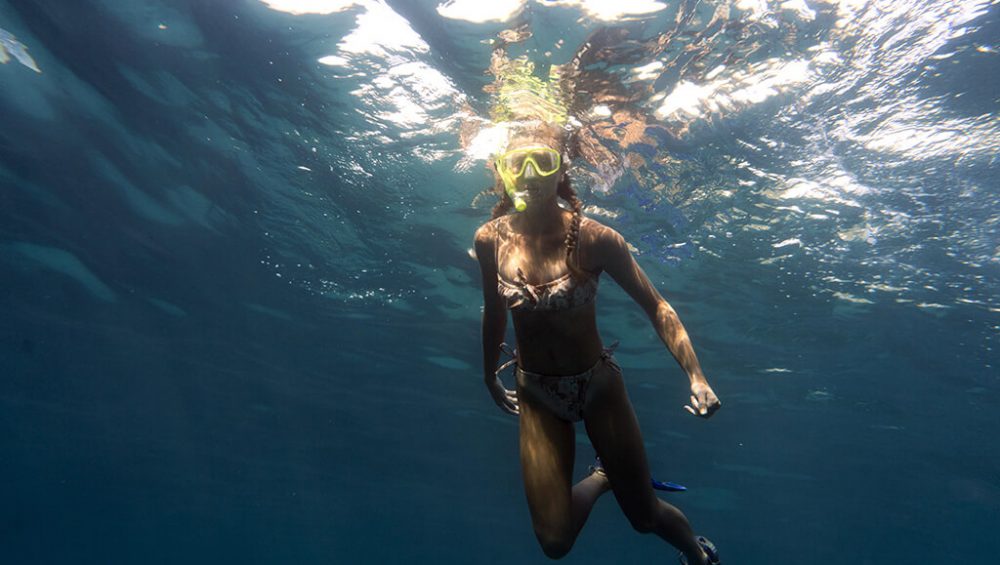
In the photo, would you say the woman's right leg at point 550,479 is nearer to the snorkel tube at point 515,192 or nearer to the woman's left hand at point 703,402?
the woman's left hand at point 703,402

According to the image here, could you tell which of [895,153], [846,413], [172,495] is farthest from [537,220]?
[172,495]

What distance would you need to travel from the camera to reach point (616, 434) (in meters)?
4.83

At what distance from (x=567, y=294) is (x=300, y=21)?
7.27 m

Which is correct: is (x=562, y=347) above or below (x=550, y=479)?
above

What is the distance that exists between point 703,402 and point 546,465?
1.67 m

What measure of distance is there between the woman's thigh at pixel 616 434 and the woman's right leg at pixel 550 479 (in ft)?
0.94

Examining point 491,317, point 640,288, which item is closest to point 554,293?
point 640,288

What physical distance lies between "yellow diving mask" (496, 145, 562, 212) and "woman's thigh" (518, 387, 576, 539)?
182 centimetres

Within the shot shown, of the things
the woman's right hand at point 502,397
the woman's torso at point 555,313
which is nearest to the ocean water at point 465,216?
the woman's torso at point 555,313

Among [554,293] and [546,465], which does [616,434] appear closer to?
[546,465]

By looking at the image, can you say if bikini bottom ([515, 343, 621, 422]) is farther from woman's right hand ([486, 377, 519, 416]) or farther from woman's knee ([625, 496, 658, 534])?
woman's knee ([625, 496, 658, 534])

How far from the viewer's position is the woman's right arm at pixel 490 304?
533 cm

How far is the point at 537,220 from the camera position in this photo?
16.5 ft

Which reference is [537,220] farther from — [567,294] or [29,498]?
Answer: [29,498]
